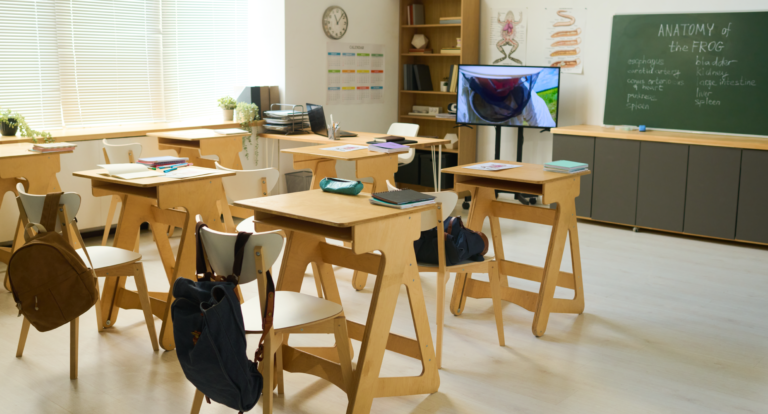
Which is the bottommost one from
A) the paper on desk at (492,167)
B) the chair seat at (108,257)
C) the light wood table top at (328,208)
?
the chair seat at (108,257)

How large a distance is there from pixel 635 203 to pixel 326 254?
383cm

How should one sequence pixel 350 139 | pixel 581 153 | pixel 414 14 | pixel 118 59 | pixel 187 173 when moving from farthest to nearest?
pixel 414 14 → pixel 581 153 → pixel 118 59 → pixel 350 139 → pixel 187 173

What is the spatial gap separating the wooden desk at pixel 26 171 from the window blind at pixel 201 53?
7.00 feet

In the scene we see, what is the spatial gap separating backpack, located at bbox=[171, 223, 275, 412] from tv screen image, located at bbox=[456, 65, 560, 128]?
467 cm

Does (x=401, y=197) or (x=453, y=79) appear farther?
(x=453, y=79)

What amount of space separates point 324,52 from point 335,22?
0.34 m

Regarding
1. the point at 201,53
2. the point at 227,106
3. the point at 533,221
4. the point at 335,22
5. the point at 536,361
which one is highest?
the point at 335,22

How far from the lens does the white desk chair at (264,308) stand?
217 cm

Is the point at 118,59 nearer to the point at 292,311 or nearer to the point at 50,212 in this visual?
the point at 50,212

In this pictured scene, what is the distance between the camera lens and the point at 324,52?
22.1 feet

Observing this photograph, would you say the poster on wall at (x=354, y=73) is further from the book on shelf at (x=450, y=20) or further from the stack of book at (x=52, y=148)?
the stack of book at (x=52, y=148)

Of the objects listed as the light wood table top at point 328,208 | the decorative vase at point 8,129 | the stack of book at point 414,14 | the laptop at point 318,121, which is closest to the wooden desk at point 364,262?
the light wood table top at point 328,208

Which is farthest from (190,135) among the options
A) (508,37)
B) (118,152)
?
(508,37)

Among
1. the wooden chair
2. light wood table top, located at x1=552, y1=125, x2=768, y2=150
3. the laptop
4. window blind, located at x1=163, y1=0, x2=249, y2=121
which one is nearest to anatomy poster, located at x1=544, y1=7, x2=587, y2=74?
light wood table top, located at x1=552, y1=125, x2=768, y2=150
